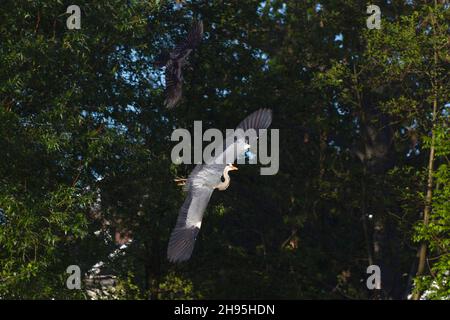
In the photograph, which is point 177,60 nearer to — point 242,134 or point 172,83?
point 172,83

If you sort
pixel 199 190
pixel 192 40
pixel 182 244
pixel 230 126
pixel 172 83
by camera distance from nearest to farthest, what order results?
pixel 182 244 < pixel 199 190 < pixel 192 40 < pixel 172 83 < pixel 230 126

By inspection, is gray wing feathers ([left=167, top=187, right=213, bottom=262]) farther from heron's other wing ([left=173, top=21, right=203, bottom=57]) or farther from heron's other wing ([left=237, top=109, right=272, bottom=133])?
heron's other wing ([left=173, top=21, right=203, bottom=57])

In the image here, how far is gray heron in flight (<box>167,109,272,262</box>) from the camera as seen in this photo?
21188 millimetres

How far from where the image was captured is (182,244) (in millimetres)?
21281

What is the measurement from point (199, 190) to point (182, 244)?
66.9 inches

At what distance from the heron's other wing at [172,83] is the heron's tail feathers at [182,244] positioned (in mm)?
7145

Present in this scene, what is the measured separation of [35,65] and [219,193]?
9930 millimetres

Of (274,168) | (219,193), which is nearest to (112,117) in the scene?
(219,193)

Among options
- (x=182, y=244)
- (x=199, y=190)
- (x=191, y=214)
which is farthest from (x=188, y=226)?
(x=199, y=190)

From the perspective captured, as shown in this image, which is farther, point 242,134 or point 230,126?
point 230,126

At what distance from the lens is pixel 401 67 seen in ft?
117

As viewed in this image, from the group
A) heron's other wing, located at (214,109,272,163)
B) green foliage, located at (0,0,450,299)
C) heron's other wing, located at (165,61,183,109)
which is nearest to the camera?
heron's other wing, located at (214,109,272,163)

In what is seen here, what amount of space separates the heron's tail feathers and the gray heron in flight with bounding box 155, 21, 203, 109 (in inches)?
281

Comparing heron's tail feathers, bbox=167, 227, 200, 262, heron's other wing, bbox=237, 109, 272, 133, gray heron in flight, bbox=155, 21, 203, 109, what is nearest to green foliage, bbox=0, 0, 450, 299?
gray heron in flight, bbox=155, 21, 203, 109
